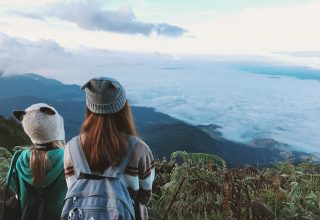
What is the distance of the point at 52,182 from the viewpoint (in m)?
4.82

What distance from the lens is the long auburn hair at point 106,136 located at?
12.6ft

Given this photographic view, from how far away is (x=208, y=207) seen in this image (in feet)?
20.8

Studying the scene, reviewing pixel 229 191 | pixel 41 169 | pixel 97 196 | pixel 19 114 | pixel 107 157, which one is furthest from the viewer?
pixel 229 191

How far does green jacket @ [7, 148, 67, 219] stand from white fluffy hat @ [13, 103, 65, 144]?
0.54 feet

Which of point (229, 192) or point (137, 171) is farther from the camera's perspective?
point (229, 192)

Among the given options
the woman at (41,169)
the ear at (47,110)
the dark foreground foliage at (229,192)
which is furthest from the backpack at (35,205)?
the dark foreground foliage at (229,192)

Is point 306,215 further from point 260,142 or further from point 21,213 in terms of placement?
point 260,142

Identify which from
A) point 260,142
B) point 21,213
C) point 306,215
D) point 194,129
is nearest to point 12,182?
point 21,213

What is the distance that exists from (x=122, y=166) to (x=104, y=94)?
50 cm

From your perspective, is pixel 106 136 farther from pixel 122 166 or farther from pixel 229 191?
pixel 229 191

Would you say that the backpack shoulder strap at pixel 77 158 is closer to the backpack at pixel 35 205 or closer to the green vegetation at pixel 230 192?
the backpack at pixel 35 205

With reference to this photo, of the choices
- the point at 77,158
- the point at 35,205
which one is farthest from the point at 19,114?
the point at 77,158

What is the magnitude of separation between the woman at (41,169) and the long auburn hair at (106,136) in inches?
39.6

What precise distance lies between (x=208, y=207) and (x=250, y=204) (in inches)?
25.9
